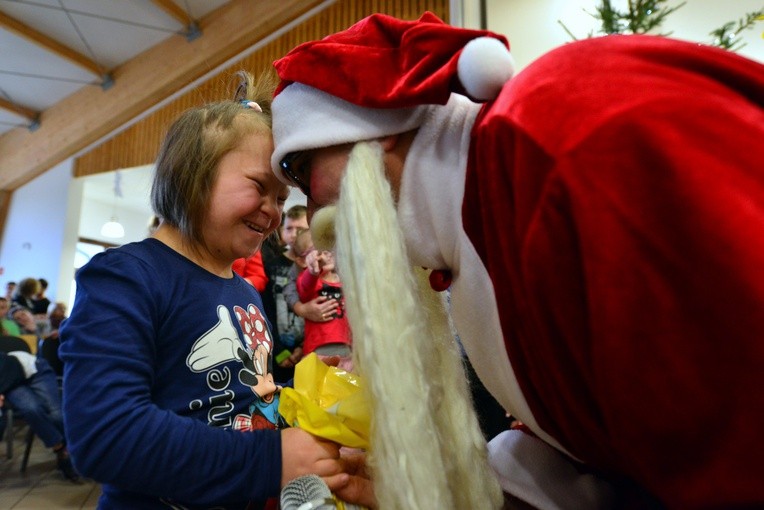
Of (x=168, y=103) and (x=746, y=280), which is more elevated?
→ (x=168, y=103)

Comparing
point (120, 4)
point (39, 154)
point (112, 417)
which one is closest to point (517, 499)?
point (112, 417)

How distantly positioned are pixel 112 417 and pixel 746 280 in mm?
673

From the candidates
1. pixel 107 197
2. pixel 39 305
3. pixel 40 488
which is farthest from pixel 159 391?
pixel 107 197

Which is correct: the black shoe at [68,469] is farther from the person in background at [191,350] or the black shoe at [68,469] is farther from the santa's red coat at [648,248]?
the santa's red coat at [648,248]

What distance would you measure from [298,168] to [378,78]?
202 mm

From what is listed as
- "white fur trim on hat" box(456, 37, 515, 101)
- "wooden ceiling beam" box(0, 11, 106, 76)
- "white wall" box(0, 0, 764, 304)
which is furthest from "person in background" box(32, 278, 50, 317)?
"white fur trim on hat" box(456, 37, 515, 101)

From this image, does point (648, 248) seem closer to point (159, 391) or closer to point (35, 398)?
point (159, 391)

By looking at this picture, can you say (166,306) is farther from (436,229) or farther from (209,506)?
(436,229)

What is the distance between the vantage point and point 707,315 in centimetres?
42

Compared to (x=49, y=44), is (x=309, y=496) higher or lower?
lower

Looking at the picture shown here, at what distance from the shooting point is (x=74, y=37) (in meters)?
5.02

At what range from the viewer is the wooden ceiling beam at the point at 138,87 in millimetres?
5004

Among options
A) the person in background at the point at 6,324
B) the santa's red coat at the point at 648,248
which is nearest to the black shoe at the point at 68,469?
the person in background at the point at 6,324

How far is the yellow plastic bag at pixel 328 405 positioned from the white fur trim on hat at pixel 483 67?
38cm
